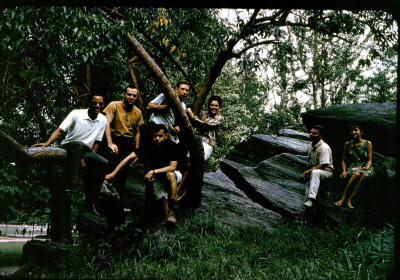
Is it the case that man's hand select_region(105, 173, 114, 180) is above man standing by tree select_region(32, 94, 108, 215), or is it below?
A: below

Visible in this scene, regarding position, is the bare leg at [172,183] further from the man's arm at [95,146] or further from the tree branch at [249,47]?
the tree branch at [249,47]

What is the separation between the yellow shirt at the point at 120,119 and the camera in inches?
240

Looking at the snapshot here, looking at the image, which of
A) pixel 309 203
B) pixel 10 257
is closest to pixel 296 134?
pixel 309 203

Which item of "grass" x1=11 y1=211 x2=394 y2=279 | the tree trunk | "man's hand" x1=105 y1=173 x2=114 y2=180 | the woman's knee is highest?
the tree trunk

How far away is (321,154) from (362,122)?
2775 millimetres

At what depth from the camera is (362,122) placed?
31.1ft

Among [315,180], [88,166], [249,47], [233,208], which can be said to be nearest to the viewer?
[88,166]

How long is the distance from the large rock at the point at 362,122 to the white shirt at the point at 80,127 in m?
7.14

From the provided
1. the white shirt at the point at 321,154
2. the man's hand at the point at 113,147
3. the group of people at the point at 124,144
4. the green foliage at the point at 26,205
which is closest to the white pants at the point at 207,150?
the group of people at the point at 124,144

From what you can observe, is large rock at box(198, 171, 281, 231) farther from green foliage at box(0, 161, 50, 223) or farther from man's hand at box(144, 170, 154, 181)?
green foliage at box(0, 161, 50, 223)

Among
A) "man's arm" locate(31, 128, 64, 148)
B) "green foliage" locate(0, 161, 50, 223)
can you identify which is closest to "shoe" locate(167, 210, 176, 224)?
"green foliage" locate(0, 161, 50, 223)

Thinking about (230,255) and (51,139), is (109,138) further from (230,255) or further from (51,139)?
(230,255)

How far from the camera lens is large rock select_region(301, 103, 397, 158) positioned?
9.36 metres

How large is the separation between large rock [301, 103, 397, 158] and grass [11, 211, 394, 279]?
368cm
